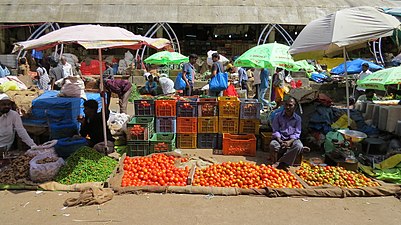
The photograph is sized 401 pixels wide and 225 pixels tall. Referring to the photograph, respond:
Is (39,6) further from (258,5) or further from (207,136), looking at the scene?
(207,136)

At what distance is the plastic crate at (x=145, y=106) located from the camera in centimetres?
693

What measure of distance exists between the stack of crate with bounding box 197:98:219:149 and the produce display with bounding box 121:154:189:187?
4.15ft

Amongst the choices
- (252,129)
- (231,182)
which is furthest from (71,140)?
(252,129)

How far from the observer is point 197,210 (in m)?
4.24

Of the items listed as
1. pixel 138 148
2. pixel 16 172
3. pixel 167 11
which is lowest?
pixel 16 172

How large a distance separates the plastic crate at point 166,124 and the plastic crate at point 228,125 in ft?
3.24

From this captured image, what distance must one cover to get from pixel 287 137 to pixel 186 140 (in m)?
2.18

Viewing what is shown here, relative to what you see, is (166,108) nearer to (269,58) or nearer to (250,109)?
(250,109)

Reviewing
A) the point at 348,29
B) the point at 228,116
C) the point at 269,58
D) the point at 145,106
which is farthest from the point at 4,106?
the point at 348,29

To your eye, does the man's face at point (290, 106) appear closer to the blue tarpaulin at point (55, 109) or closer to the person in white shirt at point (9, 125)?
the blue tarpaulin at point (55, 109)

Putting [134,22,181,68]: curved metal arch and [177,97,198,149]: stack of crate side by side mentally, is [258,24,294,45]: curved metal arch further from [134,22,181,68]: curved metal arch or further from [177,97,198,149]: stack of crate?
[177,97,198,149]: stack of crate

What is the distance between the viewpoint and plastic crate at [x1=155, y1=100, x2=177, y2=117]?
6836 millimetres

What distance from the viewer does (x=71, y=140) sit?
19.4 feet

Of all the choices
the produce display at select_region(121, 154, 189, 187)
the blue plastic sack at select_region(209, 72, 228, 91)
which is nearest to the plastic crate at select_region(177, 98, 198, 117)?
the produce display at select_region(121, 154, 189, 187)
